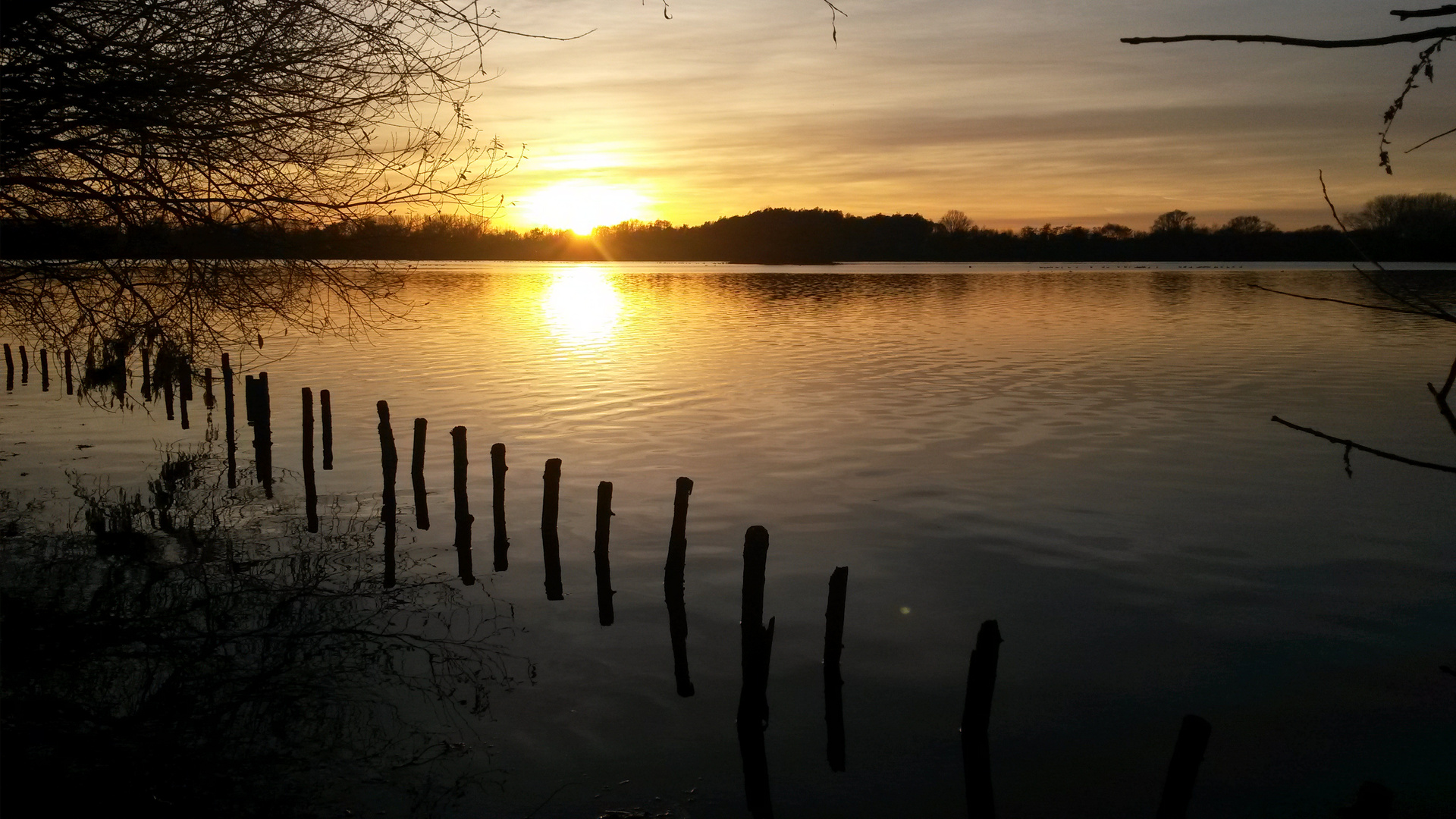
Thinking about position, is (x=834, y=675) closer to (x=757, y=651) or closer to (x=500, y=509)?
(x=757, y=651)

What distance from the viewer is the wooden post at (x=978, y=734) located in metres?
8.97

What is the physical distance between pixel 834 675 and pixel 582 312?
6961cm

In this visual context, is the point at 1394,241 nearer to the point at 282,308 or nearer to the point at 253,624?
the point at 282,308

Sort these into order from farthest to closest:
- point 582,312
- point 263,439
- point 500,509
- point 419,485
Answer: point 582,312
point 263,439
point 419,485
point 500,509

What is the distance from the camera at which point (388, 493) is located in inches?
642

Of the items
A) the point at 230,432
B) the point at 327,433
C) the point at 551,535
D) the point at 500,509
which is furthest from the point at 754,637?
the point at 230,432

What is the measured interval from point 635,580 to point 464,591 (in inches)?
102

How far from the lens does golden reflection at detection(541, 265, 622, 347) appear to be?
57.2m

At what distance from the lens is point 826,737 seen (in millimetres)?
10703

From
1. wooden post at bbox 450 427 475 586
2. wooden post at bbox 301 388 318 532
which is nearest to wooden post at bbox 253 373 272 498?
wooden post at bbox 301 388 318 532

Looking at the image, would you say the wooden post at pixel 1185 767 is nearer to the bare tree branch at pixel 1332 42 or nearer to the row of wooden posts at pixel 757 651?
the row of wooden posts at pixel 757 651

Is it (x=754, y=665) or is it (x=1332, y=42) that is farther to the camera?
(x=754, y=665)

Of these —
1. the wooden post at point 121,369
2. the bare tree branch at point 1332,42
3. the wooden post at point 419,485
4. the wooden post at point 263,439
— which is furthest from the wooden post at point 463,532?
the bare tree branch at point 1332,42

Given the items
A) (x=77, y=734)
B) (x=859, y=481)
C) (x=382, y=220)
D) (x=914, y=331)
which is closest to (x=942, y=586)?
(x=859, y=481)
